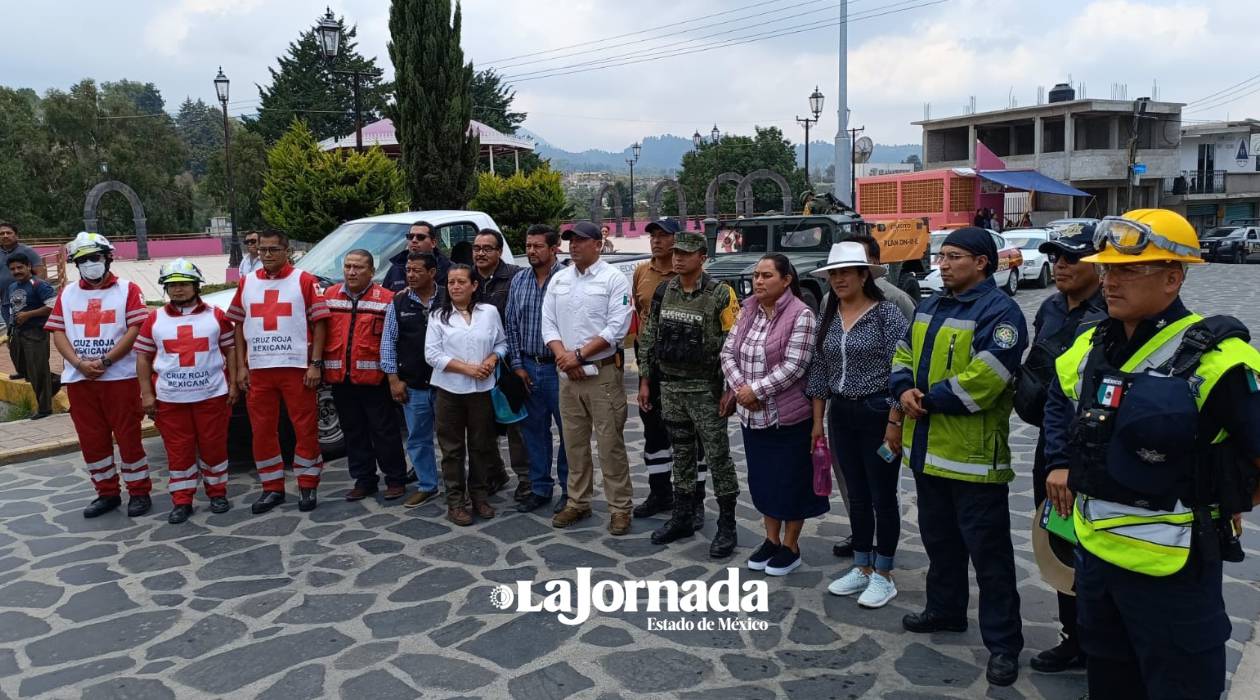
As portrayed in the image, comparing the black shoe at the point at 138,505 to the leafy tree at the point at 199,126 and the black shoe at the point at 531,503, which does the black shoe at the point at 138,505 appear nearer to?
the black shoe at the point at 531,503

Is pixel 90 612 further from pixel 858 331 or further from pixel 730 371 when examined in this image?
pixel 858 331

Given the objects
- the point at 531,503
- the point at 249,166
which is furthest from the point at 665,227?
the point at 249,166

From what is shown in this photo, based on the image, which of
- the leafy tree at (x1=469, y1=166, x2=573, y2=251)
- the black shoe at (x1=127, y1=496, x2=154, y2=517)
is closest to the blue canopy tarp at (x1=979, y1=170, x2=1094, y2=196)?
the leafy tree at (x1=469, y1=166, x2=573, y2=251)

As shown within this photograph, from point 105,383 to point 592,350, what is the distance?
3503 millimetres

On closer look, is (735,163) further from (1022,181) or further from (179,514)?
(179,514)

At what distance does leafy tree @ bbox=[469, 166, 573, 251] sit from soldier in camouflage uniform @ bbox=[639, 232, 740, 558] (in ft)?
44.8

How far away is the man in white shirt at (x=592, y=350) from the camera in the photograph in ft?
17.5

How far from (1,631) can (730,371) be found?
4021mm

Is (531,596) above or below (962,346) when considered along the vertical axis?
below

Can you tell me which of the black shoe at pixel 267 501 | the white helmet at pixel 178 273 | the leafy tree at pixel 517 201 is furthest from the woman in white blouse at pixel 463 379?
the leafy tree at pixel 517 201

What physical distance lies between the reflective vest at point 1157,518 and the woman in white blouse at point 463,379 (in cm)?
380

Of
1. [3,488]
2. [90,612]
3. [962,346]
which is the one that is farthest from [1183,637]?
[3,488]

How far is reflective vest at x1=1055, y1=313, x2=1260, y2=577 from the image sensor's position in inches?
94.3

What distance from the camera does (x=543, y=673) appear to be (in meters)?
3.87
